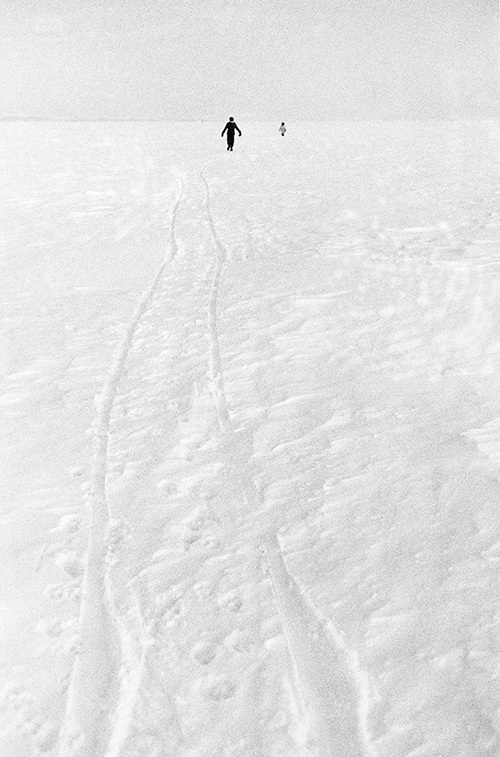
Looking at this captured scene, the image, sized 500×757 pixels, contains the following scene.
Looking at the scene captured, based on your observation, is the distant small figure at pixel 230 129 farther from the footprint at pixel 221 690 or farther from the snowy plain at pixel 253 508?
the footprint at pixel 221 690

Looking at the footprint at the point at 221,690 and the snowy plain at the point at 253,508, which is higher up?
the snowy plain at the point at 253,508

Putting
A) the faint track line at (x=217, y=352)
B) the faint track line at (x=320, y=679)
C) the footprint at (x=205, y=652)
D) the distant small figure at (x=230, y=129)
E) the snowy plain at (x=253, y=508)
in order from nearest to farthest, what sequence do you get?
the faint track line at (x=320, y=679), the snowy plain at (x=253, y=508), the footprint at (x=205, y=652), the faint track line at (x=217, y=352), the distant small figure at (x=230, y=129)

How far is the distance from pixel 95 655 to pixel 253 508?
1268 millimetres

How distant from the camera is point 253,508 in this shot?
382 cm

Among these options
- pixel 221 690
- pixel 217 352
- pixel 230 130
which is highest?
pixel 230 130

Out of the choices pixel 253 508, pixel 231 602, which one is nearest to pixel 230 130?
pixel 253 508

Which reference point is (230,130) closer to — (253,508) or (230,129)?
(230,129)

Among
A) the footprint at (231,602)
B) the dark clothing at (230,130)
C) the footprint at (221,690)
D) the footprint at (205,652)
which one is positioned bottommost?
the footprint at (221,690)

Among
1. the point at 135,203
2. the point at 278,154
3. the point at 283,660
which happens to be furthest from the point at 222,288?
the point at 278,154

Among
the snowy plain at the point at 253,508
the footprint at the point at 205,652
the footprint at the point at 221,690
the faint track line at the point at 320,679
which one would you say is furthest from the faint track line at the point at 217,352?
the footprint at the point at 221,690

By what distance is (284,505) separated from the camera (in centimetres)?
384

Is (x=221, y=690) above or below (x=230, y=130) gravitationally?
below

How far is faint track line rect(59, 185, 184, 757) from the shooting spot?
2.48m

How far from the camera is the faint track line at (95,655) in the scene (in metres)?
2.48
